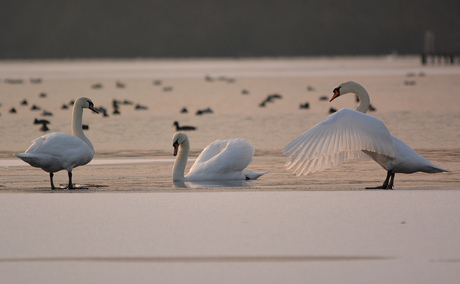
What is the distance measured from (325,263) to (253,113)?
1715 centimetres

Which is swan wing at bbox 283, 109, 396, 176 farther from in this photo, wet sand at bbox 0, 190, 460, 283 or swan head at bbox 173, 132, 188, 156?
swan head at bbox 173, 132, 188, 156

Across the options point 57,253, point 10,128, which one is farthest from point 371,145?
point 10,128

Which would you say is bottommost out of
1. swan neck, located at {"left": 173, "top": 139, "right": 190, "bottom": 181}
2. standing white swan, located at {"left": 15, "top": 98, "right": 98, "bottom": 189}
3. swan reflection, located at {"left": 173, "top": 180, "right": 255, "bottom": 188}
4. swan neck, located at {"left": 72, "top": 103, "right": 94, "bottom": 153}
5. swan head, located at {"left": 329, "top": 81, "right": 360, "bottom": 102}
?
swan reflection, located at {"left": 173, "top": 180, "right": 255, "bottom": 188}

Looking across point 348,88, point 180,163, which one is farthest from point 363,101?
point 180,163

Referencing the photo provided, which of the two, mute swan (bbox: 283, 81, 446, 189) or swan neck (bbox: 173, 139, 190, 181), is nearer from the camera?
mute swan (bbox: 283, 81, 446, 189)

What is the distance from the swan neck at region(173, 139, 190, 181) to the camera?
10.8 metres

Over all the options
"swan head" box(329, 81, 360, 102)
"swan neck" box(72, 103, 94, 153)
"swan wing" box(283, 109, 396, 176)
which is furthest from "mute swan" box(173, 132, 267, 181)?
"swan head" box(329, 81, 360, 102)

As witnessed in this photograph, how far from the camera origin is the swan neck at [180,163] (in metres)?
10.8

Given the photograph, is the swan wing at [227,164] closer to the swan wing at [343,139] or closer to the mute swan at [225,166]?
the mute swan at [225,166]

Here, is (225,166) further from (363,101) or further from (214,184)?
(363,101)

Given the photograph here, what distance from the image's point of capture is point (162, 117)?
2234 centimetres

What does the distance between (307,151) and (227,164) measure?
153 centimetres

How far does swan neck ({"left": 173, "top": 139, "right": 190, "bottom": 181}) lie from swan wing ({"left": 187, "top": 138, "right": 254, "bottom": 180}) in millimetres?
112

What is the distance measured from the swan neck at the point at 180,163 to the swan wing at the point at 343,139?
1.76m
